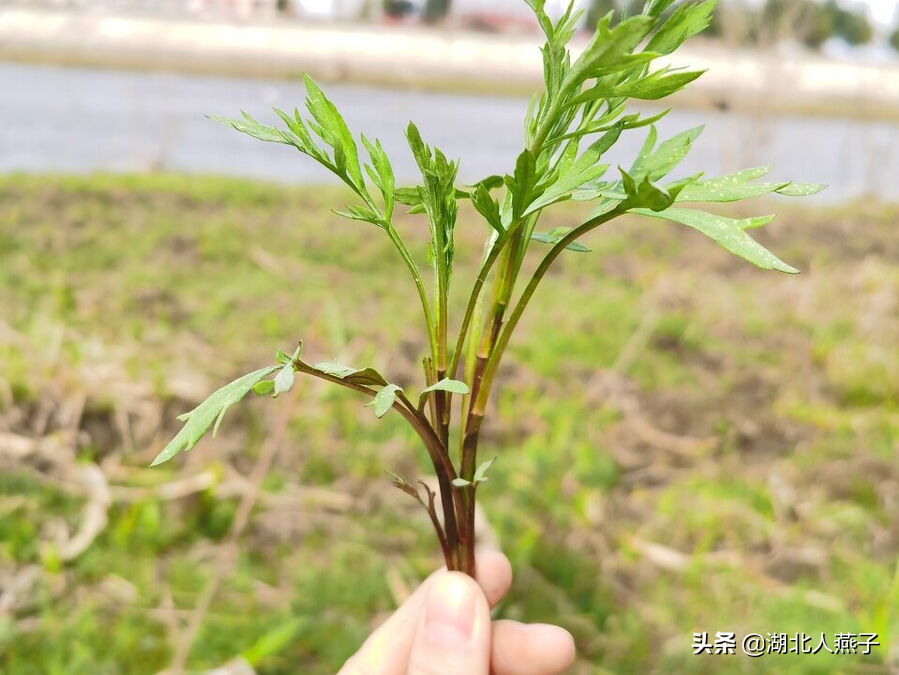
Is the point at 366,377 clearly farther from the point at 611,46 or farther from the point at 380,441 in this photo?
the point at 380,441

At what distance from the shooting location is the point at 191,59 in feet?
22.4

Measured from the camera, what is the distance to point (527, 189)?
1.25 ft

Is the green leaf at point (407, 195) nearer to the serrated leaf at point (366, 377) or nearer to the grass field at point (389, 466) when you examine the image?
the serrated leaf at point (366, 377)

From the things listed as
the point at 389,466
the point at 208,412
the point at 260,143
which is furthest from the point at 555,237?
the point at 260,143

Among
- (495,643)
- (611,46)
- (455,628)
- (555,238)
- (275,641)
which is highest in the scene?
(611,46)

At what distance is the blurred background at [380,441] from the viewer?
3.84 ft

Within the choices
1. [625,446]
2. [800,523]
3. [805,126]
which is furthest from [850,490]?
[805,126]

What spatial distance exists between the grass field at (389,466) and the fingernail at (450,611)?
1.90 ft

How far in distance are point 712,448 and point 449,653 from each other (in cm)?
123

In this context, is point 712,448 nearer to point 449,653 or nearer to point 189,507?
point 189,507

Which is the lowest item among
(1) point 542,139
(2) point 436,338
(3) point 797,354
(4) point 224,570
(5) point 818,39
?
(4) point 224,570

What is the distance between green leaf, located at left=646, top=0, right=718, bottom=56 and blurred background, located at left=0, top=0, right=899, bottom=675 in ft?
0.93

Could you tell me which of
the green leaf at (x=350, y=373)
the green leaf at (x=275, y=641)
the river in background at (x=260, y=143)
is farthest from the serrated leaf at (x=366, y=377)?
the river in background at (x=260, y=143)

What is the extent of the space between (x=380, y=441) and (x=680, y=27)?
122 centimetres
